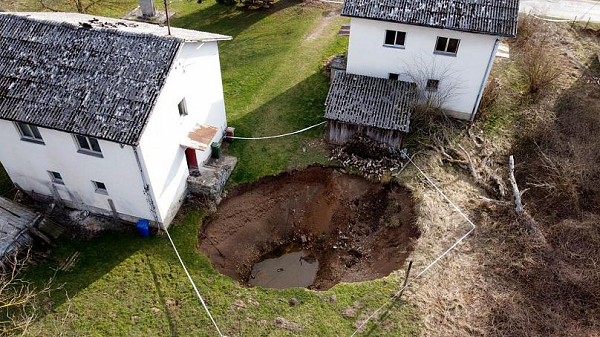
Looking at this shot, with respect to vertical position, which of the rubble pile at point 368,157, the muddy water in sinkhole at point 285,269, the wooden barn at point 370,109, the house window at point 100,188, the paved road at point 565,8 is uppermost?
the paved road at point 565,8

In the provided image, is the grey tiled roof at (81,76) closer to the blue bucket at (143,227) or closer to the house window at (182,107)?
the house window at (182,107)

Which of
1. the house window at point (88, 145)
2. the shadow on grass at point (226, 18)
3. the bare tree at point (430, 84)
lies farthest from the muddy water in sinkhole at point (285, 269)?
the shadow on grass at point (226, 18)

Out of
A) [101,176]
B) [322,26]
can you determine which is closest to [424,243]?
[101,176]

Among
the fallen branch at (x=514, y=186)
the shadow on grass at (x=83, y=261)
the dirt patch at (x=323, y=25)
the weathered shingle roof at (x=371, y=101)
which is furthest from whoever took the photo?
the dirt patch at (x=323, y=25)

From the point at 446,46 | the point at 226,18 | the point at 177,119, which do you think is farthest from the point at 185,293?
the point at 226,18

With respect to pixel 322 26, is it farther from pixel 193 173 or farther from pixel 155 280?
pixel 155 280

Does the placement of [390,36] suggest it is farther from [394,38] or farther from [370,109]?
[370,109]
